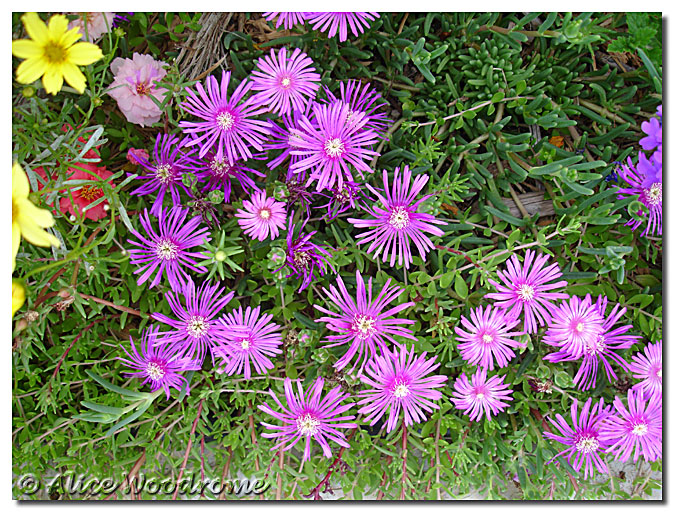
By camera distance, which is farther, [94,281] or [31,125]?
[94,281]

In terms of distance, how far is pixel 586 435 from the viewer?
98 centimetres

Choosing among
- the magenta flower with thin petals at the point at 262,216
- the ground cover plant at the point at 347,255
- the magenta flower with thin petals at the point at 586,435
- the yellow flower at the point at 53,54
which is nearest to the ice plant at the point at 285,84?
the ground cover plant at the point at 347,255

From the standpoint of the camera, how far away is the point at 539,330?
3.34 ft

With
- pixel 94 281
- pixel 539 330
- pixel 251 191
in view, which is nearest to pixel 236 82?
pixel 251 191

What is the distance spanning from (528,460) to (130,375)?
2.96ft

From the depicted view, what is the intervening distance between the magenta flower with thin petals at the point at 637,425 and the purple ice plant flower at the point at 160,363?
857 mm

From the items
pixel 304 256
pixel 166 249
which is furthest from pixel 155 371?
pixel 304 256

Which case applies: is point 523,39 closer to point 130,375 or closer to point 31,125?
point 31,125

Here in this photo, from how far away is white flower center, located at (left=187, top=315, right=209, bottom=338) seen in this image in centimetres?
93

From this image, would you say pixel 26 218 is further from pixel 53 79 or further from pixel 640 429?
pixel 640 429

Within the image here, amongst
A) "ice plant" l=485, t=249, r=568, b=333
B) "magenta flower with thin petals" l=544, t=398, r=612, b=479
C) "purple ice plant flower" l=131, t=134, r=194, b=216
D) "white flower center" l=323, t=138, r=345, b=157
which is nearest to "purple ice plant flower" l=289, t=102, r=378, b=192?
"white flower center" l=323, t=138, r=345, b=157

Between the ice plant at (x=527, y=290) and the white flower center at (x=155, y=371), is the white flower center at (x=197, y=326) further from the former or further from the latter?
the ice plant at (x=527, y=290)

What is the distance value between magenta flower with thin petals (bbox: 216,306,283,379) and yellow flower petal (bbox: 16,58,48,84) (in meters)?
0.51

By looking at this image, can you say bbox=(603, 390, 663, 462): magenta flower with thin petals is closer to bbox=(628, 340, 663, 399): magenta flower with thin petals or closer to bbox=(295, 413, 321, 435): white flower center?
bbox=(628, 340, 663, 399): magenta flower with thin petals
